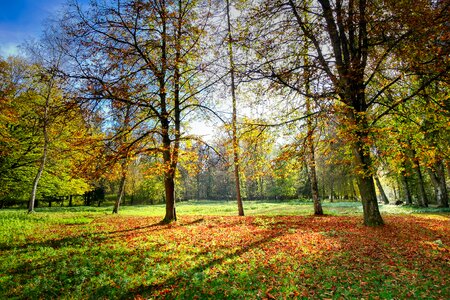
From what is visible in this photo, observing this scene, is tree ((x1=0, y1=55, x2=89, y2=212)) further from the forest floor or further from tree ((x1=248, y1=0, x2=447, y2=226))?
tree ((x1=248, y1=0, x2=447, y2=226))

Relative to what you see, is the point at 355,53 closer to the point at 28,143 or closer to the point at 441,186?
the point at 441,186

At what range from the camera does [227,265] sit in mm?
6262

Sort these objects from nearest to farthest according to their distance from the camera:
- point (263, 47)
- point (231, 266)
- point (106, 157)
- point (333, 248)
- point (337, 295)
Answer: point (337, 295)
point (231, 266)
point (333, 248)
point (106, 157)
point (263, 47)

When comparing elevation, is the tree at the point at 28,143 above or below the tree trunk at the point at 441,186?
above

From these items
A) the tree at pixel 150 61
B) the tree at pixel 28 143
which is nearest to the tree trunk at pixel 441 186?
the tree at pixel 150 61

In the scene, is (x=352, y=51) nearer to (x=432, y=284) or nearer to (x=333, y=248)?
(x=333, y=248)

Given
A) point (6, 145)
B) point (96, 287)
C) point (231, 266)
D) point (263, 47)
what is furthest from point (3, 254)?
point (6, 145)

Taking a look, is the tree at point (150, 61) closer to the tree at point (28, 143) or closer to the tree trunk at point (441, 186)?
the tree at point (28, 143)

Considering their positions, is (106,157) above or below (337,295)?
above

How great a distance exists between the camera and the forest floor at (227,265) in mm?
4977

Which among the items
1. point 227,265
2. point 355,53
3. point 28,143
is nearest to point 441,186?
point 355,53

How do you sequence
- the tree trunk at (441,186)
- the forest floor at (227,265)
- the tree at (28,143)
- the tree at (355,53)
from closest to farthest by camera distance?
the forest floor at (227,265), the tree at (355,53), the tree at (28,143), the tree trunk at (441,186)

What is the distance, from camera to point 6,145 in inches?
778

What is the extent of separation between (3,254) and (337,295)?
8.74m
